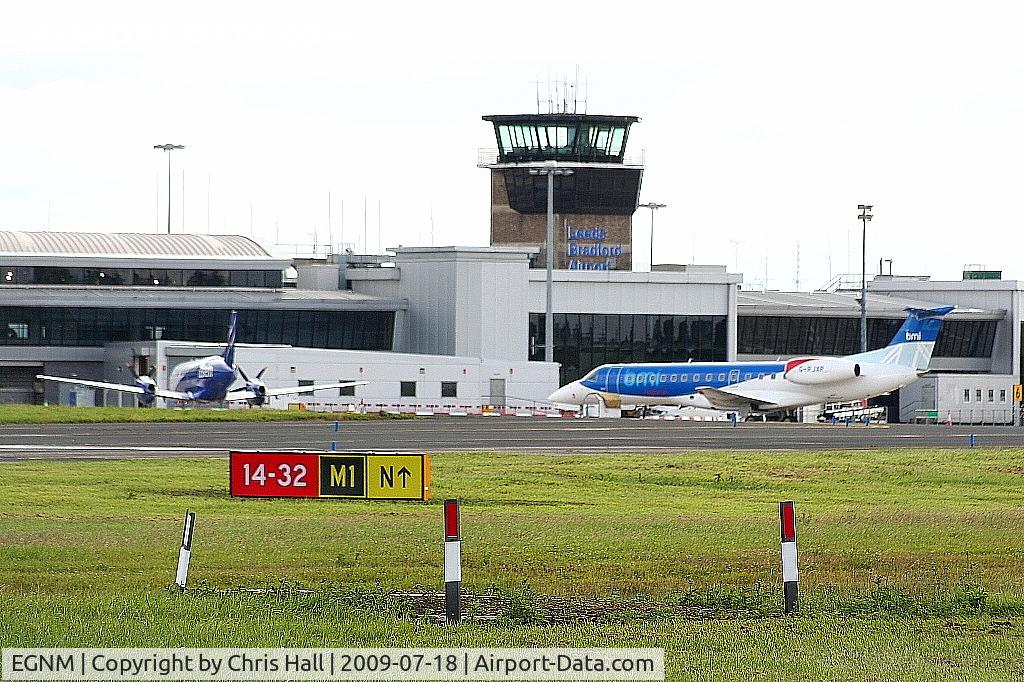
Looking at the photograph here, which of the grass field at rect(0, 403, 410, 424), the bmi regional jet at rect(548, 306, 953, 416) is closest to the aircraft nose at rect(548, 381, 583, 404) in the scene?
the bmi regional jet at rect(548, 306, 953, 416)

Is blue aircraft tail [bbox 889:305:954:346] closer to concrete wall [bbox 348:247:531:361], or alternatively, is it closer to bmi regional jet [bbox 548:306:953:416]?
bmi regional jet [bbox 548:306:953:416]

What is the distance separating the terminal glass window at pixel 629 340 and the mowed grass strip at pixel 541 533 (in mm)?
66961

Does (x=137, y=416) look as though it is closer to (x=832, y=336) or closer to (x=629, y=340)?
(x=629, y=340)

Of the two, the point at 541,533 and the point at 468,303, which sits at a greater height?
the point at 468,303

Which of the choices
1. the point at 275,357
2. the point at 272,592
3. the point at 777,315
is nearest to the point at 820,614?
the point at 272,592

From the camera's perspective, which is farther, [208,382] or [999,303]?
[999,303]

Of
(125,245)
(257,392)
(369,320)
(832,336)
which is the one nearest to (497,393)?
(369,320)

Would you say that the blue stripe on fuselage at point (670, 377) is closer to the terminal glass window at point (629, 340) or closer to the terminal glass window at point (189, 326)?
the terminal glass window at point (629, 340)

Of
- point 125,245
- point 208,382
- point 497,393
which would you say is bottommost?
point 497,393

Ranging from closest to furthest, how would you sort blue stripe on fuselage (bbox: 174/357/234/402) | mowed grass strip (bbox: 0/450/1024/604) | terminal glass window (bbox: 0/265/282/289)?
mowed grass strip (bbox: 0/450/1024/604), blue stripe on fuselage (bbox: 174/357/234/402), terminal glass window (bbox: 0/265/282/289)

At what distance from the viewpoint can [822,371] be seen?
8894 centimetres

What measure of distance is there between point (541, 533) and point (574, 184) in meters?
96.6

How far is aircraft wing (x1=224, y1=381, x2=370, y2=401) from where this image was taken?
82381 millimetres

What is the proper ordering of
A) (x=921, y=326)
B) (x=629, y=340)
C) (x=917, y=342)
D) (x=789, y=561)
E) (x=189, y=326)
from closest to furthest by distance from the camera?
(x=789, y=561) → (x=921, y=326) → (x=917, y=342) → (x=189, y=326) → (x=629, y=340)
